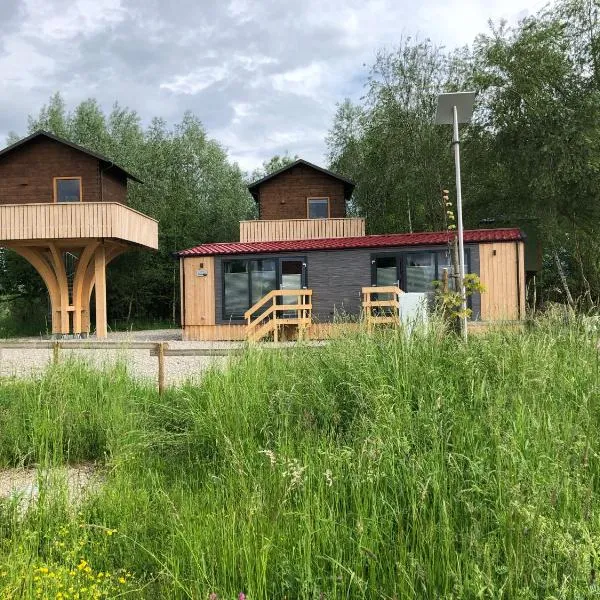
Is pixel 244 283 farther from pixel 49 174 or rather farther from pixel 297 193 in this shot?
pixel 49 174

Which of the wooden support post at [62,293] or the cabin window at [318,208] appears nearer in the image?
the wooden support post at [62,293]

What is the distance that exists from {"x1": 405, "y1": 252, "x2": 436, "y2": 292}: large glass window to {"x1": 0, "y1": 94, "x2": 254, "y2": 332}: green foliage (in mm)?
17522

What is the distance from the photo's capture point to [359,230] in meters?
24.2

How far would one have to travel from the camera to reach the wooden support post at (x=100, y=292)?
21.6 meters

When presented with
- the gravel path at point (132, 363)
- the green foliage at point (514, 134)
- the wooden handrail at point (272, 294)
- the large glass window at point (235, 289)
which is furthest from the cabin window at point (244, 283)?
the green foliage at point (514, 134)

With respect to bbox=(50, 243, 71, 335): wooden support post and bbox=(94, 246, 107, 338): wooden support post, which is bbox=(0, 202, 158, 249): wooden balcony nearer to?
bbox=(94, 246, 107, 338): wooden support post

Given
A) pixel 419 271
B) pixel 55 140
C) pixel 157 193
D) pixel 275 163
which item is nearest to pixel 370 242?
pixel 419 271

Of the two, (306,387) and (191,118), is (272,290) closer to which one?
(306,387)

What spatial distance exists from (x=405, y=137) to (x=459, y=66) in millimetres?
3956

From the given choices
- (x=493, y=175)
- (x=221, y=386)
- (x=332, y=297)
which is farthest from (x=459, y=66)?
(x=221, y=386)

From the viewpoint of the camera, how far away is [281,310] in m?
19.0

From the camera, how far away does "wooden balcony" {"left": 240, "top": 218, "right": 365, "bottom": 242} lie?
2439 cm

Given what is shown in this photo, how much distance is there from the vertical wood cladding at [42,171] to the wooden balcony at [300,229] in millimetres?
6247

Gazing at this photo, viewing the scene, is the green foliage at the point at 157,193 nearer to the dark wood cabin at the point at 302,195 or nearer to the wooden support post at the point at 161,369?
the dark wood cabin at the point at 302,195
